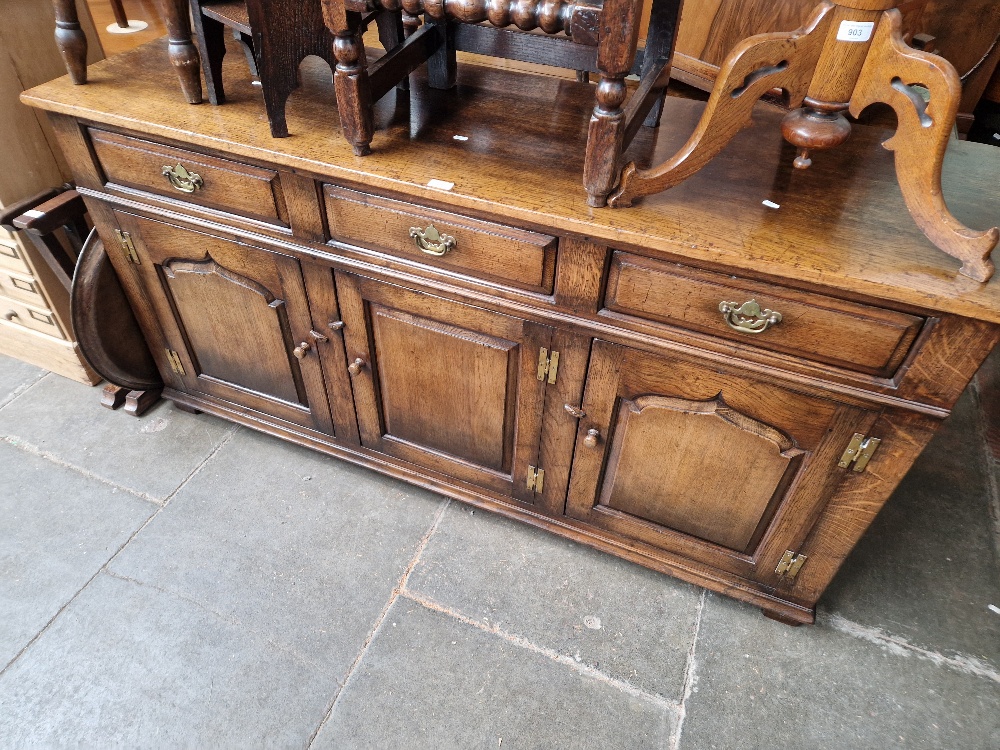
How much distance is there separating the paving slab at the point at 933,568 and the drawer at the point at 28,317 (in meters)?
2.45

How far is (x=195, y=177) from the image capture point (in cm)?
145

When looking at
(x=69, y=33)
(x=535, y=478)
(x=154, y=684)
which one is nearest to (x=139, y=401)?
(x=154, y=684)

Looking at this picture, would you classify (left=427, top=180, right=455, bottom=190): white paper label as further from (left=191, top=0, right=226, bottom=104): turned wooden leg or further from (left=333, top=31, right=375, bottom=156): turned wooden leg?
(left=191, top=0, right=226, bottom=104): turned wooden leg

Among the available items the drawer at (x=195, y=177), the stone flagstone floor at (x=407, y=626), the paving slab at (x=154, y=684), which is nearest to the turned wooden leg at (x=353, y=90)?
the drawer at (x=195, y=177)

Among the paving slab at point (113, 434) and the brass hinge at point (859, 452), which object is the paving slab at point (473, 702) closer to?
the brass hinge at point (859, 452)

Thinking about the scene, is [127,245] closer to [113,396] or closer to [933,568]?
[113,396]

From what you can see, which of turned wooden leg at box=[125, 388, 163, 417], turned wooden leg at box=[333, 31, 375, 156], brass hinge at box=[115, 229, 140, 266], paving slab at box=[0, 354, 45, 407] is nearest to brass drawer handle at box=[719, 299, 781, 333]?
turned wooden leg at box=[333, 31, 375, 156]

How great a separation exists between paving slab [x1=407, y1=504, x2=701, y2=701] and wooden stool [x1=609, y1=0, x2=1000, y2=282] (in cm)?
108

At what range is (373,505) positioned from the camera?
192 centimetres

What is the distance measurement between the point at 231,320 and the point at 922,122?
1.58 meters

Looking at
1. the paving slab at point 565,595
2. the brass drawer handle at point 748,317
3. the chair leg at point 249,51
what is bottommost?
the paving slab at point 565,595

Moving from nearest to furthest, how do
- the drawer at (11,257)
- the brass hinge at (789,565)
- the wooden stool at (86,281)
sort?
the brass hinge at (789,565) < the wooden stool at (86,281) < the drawer at (11,257)

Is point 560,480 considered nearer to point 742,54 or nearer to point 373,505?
point 373,505

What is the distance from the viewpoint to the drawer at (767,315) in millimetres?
1082
